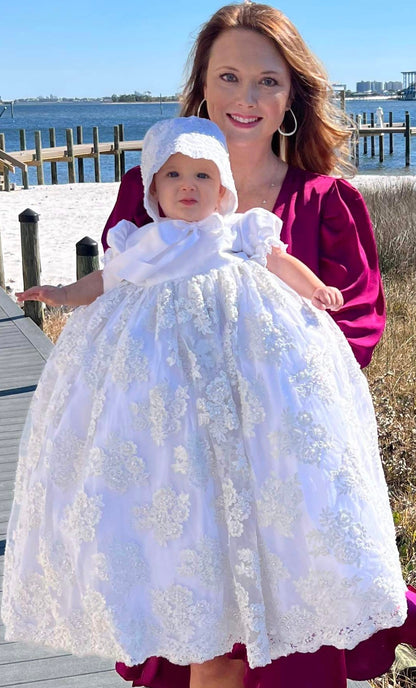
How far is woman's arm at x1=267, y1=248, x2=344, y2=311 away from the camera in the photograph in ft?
6.47

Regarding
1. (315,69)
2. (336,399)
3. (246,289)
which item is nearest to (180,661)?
(336,399)

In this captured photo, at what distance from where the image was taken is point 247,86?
2338 millimetres

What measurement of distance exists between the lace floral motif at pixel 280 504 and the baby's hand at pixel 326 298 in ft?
1.31

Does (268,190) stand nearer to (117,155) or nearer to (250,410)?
(250,410)

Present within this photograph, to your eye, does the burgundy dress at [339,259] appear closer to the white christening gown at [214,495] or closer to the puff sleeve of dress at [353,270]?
the puff sleeve of dress at [353,270]

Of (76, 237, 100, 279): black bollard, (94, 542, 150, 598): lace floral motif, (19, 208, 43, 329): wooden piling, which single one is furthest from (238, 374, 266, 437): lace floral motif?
(19, 208, 43, 329): wooden piling

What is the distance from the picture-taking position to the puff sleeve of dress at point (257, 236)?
2.01 meters

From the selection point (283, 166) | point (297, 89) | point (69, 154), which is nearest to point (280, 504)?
point (283, 166)

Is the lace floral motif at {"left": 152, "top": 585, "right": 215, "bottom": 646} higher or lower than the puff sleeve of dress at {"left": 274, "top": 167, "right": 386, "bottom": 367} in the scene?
lower

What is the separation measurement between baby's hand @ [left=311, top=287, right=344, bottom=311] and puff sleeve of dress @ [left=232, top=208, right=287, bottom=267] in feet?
0.43

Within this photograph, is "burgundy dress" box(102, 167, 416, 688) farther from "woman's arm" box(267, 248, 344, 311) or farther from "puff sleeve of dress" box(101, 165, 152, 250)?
"woman's arm" box(267, 248, 344, 311)

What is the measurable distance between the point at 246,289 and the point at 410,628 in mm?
1043

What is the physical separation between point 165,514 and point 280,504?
22 centimetres

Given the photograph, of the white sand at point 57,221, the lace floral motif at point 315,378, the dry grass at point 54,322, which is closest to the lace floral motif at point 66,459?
the lace floral motif at point 315,378
